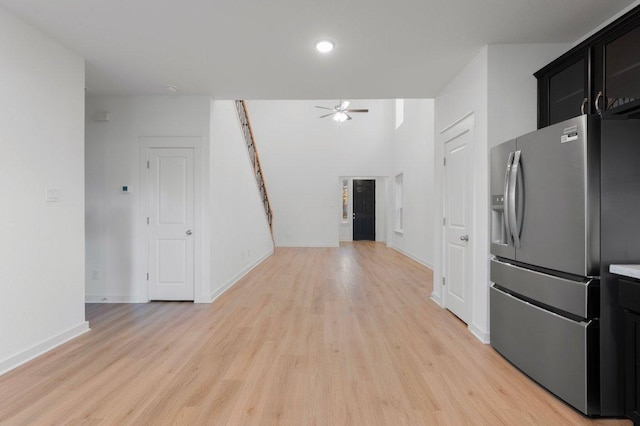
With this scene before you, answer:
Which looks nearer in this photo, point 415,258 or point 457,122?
point 457,122

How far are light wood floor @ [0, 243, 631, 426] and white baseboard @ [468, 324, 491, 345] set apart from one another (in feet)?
0.18

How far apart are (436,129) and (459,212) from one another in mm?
1329

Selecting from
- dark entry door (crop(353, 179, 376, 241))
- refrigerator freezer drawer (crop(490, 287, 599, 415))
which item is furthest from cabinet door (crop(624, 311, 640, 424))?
dark entry door (crop(353, 179, 376, 241))

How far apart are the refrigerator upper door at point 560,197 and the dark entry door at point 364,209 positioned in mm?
10332

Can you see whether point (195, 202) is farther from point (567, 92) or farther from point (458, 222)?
point (567, 92)

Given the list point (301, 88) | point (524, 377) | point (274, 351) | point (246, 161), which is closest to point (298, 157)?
point (246, 161)

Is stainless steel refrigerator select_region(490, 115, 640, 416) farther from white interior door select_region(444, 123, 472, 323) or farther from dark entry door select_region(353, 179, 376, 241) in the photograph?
dark entry door select_region(353, 179, 376, 241)

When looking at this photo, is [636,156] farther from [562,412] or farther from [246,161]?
[246,161]

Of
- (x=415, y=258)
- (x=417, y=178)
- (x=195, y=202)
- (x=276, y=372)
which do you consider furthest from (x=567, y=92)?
(x=415, y=258)

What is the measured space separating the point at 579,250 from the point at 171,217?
14.1 ft

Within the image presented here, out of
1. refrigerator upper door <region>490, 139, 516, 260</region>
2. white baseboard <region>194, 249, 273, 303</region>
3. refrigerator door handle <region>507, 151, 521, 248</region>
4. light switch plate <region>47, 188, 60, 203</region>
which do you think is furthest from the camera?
white baseboard <region>194, 249, 273, 303</region>

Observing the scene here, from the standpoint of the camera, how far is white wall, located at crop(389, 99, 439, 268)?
23.1 ft

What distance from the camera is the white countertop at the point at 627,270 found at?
5.69 feet

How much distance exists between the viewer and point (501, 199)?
104 inches
